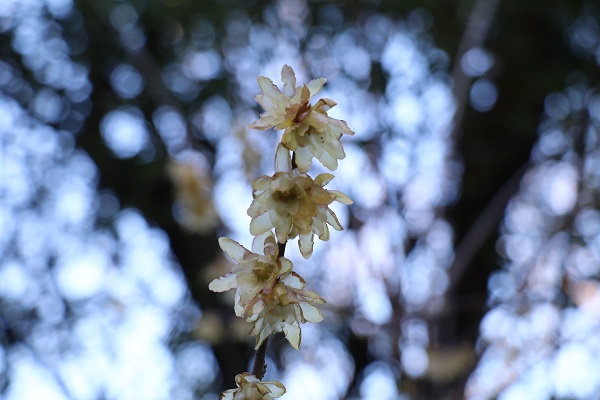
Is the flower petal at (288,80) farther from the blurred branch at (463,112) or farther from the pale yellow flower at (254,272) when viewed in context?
the blurred branch at (463,112)

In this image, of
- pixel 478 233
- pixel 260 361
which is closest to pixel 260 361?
pixel 260 361

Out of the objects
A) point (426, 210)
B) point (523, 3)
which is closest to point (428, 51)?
point (523, 3)

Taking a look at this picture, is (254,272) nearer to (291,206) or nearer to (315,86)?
(291,206)

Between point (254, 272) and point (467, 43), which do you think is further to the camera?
point (467, 43)

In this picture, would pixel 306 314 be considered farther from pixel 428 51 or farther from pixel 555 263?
pixel 428 51

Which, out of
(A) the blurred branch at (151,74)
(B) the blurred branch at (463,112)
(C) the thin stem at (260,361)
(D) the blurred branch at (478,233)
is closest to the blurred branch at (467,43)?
(B) the blurred branch at (463,112)

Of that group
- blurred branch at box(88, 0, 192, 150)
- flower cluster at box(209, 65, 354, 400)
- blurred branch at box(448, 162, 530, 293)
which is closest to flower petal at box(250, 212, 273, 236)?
flower cluster at box(209, 65, 354, 400)

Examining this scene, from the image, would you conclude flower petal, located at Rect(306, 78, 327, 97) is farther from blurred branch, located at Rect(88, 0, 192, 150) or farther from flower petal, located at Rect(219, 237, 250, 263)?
blurred branch, located at Rect(88, 0, 192, 150)
